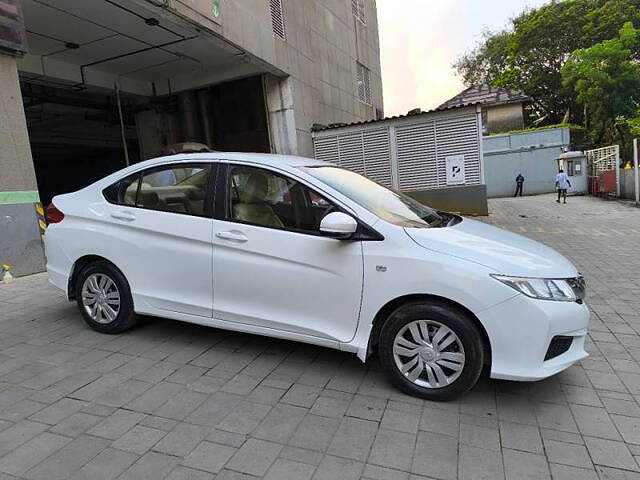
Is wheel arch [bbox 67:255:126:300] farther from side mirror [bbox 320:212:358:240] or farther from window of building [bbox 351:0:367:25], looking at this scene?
window of building [bbox 351:0:367:25]

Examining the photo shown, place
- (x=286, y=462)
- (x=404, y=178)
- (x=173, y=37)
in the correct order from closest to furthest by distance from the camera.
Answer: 1. (x=286, y=462)
2. (x=173, y=37)
3. (x=404, y=178)

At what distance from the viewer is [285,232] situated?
3229 millimetres

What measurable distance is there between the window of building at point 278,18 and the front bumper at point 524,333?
37.1 feet

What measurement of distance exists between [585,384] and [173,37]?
32.3 feet

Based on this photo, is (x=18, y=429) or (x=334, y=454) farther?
(x=18, y=429)

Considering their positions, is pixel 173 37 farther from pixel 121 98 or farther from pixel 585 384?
pixel 585 384

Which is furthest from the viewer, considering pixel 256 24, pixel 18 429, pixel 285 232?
pixel 256 24

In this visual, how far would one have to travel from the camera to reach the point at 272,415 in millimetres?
2775

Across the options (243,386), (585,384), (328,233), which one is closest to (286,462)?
(243,386)

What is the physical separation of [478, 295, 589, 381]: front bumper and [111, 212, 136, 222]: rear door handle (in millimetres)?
2818

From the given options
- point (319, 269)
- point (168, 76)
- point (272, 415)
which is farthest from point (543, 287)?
point (168, 76)

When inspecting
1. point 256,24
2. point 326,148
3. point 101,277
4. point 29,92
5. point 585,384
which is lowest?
point 585,384

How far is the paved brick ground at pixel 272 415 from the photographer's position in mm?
2312

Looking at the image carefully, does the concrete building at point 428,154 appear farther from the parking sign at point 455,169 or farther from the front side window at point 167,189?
the front side window at point 167,189
